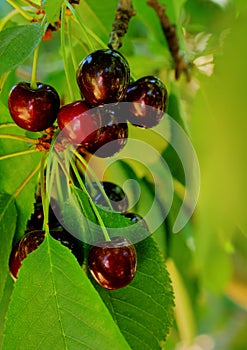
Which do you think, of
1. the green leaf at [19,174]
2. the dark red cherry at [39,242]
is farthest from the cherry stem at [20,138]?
the dark red cherry at [39,242]

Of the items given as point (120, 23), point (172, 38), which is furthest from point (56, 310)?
point (172, 38)

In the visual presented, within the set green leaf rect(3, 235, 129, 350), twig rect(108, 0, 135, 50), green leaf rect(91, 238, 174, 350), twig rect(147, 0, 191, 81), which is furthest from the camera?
twig rect(147, 0, 191, 81)

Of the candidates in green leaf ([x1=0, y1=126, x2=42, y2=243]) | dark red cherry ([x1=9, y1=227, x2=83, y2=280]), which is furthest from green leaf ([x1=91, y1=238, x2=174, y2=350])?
green leaf ([x1=0, y1=126, x2=42, y2=243])

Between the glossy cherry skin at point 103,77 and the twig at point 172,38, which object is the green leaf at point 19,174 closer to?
the glossy cherry skin at point 103,77

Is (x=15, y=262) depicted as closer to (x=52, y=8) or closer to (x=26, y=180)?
(x=26, y=180)

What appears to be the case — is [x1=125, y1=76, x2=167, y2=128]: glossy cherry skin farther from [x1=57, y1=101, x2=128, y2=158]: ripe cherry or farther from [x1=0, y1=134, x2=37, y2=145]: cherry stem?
[x1=0, y1=134, x2=37, y2=145]: cherry stem
